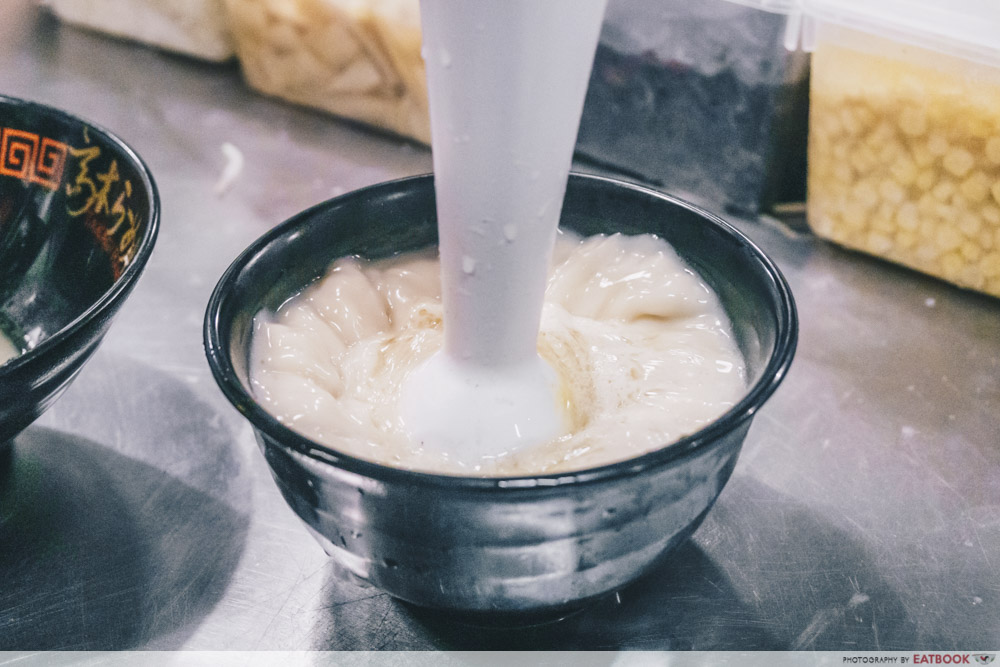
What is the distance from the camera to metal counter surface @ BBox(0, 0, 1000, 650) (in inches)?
22.1

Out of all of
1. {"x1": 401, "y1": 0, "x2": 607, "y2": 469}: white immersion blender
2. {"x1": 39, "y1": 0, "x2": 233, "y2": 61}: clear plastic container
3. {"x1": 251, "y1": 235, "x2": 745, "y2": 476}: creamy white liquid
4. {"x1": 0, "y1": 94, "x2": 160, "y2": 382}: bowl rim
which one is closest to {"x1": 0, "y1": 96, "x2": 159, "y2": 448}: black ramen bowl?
{"x1": 0, "y1": 94, "x2": 160, "y2": 382}: bowl rim

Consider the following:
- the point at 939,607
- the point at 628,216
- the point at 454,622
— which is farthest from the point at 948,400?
the point at 454,622

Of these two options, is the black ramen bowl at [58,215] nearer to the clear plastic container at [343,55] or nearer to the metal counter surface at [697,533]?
the metal counter surface at [697,533]

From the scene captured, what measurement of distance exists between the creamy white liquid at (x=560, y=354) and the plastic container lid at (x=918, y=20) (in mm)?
357

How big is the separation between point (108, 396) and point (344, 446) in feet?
1.16

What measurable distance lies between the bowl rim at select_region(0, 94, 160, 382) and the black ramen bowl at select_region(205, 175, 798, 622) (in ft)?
0.23

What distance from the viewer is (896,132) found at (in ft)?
2.70

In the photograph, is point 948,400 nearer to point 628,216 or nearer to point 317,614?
point 628,216

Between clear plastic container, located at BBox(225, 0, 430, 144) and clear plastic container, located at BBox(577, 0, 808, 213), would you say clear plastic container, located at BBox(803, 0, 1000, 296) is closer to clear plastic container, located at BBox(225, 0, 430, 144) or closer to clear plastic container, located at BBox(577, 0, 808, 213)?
clear plastic container, located at BBox(577, 0, 808, 213)

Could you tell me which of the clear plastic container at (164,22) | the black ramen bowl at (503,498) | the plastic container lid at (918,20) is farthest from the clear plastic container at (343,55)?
the black ramen bowl at (503,498)

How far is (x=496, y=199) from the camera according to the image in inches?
17.3

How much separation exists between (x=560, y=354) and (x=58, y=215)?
400mm

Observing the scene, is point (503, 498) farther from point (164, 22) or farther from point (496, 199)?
point (164, 22)

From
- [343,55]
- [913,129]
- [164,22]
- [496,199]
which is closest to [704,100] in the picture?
Result: [913,129]
